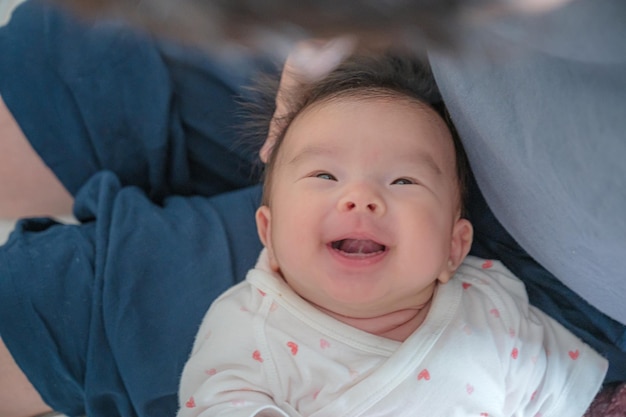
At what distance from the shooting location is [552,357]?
2.48ft

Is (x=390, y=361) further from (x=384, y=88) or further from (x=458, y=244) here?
(x=384, y=88)

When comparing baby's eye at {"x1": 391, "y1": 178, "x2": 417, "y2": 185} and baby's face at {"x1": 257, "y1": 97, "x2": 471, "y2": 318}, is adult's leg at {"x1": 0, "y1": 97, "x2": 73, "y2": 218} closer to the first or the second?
baby's face at {"x1": 257, "y1": 97, "x2": 471, "y2": 318}

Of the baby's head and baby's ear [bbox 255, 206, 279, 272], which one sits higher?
the baby's head

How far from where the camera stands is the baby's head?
69 centimetres

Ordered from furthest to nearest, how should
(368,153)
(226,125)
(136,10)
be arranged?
(226,125)
(368,153)
(136,10)

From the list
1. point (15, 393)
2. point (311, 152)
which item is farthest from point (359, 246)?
point (15, 393)

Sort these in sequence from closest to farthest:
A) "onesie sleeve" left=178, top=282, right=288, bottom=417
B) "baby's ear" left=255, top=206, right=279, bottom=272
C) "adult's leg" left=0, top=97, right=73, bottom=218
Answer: "onesie sleeve" left=178, top=282, right=288, bottom=417 → "baby's ear" left=255, top=206, right=279, bottom=272 → "adult's leg" left=0, top=97, right=73, bottom=218

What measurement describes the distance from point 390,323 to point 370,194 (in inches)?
5.9

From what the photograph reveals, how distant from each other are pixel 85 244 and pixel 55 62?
0.24 metres

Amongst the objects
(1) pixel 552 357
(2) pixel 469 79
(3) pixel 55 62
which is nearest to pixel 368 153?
(2) pixel 469 79

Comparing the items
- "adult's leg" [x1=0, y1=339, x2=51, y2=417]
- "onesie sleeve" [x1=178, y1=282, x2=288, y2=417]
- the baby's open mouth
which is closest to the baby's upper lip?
the baby's open mouth

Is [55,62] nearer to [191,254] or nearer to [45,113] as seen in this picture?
[45,113]

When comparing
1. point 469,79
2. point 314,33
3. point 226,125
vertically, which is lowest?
point 226,125

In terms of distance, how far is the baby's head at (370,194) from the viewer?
0.69m
